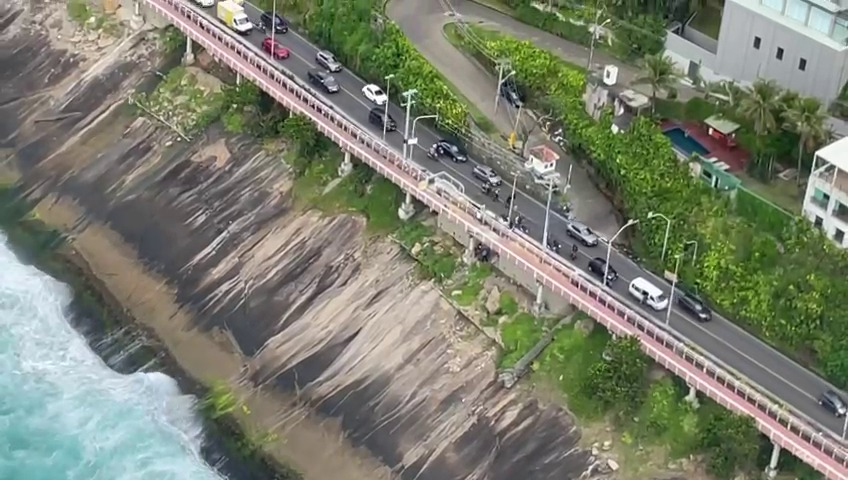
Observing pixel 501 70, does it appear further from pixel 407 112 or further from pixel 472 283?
pixel 472 283

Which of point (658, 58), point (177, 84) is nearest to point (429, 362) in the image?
point (658, 58)

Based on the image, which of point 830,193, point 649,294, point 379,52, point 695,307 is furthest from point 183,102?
point 830,193

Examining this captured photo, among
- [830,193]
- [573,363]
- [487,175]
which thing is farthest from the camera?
[487,175]

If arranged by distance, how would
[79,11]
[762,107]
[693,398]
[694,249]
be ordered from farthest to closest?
[79,11] < [762,107] < [694,249] < [693,398]

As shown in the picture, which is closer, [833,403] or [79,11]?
[833,403]

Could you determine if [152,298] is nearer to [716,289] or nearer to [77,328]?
[77,328]

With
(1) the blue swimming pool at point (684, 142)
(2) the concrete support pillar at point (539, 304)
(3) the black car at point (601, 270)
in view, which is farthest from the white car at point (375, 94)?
(3) the black car at point (601, 270)
